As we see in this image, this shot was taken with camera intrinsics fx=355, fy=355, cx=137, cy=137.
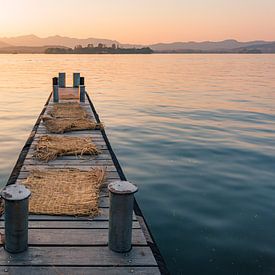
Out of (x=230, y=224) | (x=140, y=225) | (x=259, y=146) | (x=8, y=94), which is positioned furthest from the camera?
(x=8, y=94)

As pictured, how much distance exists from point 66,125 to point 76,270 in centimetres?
789

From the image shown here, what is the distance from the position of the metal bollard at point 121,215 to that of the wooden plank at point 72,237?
0.28 meters

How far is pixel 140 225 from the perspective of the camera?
Result: 5324 millimetres

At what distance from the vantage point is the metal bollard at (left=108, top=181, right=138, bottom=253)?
14.2 ft

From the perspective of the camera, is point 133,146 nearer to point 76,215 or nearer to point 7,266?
point 76,215

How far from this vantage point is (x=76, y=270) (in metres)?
4.11

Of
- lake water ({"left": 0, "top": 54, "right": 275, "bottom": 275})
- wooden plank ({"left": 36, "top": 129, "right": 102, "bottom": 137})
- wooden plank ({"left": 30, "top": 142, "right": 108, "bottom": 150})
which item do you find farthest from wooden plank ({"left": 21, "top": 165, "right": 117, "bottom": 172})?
wooden plank ({"left": 36, "top": 129, "right": 102, "bottom": 137})

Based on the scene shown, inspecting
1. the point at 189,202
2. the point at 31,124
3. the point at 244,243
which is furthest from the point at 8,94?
the point at 244,243

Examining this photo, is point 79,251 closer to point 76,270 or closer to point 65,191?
point 76,270

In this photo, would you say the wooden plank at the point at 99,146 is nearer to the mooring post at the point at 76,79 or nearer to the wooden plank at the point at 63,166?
the wooden plank at the point at 63,166

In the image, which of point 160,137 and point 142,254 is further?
point 160,137

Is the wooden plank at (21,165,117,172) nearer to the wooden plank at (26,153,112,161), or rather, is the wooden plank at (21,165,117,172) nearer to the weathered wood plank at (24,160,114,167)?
the weathered wood plank at (24,160,114,167)

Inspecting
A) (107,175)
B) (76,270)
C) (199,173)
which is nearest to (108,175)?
(107,175)

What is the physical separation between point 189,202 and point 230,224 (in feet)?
4.88
